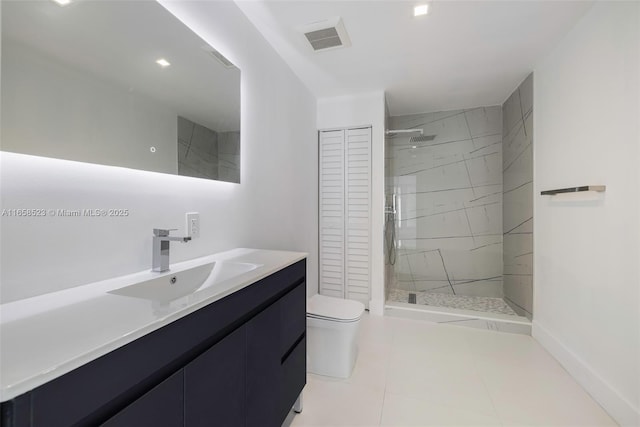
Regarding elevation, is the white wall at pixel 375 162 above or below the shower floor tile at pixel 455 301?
above

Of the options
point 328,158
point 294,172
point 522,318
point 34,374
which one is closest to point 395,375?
point 522,318

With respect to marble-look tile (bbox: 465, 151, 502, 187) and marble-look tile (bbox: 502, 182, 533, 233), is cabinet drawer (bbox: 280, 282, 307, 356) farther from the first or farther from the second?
marble-look tile (bbox: 465, 151, 502, 187)

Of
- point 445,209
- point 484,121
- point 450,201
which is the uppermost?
point 484,121

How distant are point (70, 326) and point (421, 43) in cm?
246

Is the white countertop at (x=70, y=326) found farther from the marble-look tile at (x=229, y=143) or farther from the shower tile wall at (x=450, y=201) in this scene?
the shower tile wall at (x=450, y=201)

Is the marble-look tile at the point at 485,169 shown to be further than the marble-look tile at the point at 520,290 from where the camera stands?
Yes

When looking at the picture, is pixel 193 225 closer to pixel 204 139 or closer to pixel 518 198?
pixel 204 139

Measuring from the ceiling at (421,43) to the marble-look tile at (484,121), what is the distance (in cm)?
39

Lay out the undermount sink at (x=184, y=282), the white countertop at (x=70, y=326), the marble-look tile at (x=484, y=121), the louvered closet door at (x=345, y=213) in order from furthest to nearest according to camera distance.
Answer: the marble-look tile at (x=484, y=121)
the louvered closet door at (x=345, y=213)
the undermount sink at (x=184, y=282)
the white countertop at (x=70, y=326)

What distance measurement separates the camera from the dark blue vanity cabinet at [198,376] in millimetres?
456

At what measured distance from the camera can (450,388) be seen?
1.72 m

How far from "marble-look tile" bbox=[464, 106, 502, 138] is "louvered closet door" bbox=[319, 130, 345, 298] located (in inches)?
67.4

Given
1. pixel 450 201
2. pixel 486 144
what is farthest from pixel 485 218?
pixel 486 144

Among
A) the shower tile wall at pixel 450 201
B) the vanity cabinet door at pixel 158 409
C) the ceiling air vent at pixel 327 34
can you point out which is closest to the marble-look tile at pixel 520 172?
the shower tile wall at pixel 450 201
